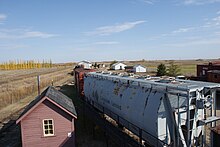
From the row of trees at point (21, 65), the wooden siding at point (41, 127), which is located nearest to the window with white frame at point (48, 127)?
the wooden siding at point (41, 127)

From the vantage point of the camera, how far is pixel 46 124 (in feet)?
44.3

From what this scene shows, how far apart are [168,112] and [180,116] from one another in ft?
1.91

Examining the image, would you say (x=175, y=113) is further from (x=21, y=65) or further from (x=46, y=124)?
(x=21, y=65)

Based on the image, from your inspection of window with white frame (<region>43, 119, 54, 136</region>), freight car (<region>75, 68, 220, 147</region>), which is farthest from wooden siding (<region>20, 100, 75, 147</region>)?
freight car (<region>75, 68, 220, 147</region>)

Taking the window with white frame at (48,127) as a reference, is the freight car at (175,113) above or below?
above

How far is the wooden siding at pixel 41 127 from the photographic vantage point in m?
13.1

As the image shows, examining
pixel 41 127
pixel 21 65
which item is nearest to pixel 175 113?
pixel 41 127

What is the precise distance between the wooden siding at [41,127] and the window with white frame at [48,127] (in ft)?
0.65

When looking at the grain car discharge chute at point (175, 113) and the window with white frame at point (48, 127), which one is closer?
the grain car discharge chute at point (175, 113)

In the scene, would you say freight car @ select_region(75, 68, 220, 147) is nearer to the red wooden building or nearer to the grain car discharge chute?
the grain car discharge chute

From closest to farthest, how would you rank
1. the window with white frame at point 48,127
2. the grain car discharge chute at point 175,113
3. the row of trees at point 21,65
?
the grain car discharge chute at point 175,113
the window with white frame at point 48,127
the row of trees at point 21,65

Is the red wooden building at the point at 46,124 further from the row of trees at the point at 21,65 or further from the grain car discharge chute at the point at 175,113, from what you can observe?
the row of trees at the point at 21,65

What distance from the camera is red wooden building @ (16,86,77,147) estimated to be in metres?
13.1

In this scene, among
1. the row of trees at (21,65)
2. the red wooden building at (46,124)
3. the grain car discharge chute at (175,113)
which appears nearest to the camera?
the grain car discharge chute at (175,113)
